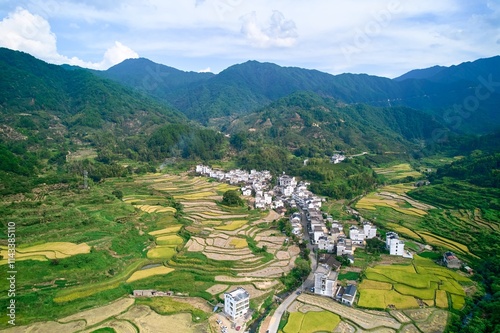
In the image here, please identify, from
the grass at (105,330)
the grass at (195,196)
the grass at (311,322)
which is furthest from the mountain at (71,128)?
the grass at (311,322)

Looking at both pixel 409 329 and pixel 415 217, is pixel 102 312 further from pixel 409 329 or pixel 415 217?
pixel 415 217

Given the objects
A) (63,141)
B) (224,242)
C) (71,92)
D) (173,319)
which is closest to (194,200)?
(224,242)

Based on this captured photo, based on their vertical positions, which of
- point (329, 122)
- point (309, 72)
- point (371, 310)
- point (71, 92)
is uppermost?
point (309, 72)

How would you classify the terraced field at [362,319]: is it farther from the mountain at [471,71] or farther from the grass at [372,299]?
the mountain at [471,71]

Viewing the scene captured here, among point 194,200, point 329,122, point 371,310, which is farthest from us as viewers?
point 329,122

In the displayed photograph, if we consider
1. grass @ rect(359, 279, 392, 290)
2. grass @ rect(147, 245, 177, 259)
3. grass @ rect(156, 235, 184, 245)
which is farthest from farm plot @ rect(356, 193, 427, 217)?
grass @ rect(147, 245, 177, 259)

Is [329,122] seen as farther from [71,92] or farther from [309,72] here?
[309,72]
